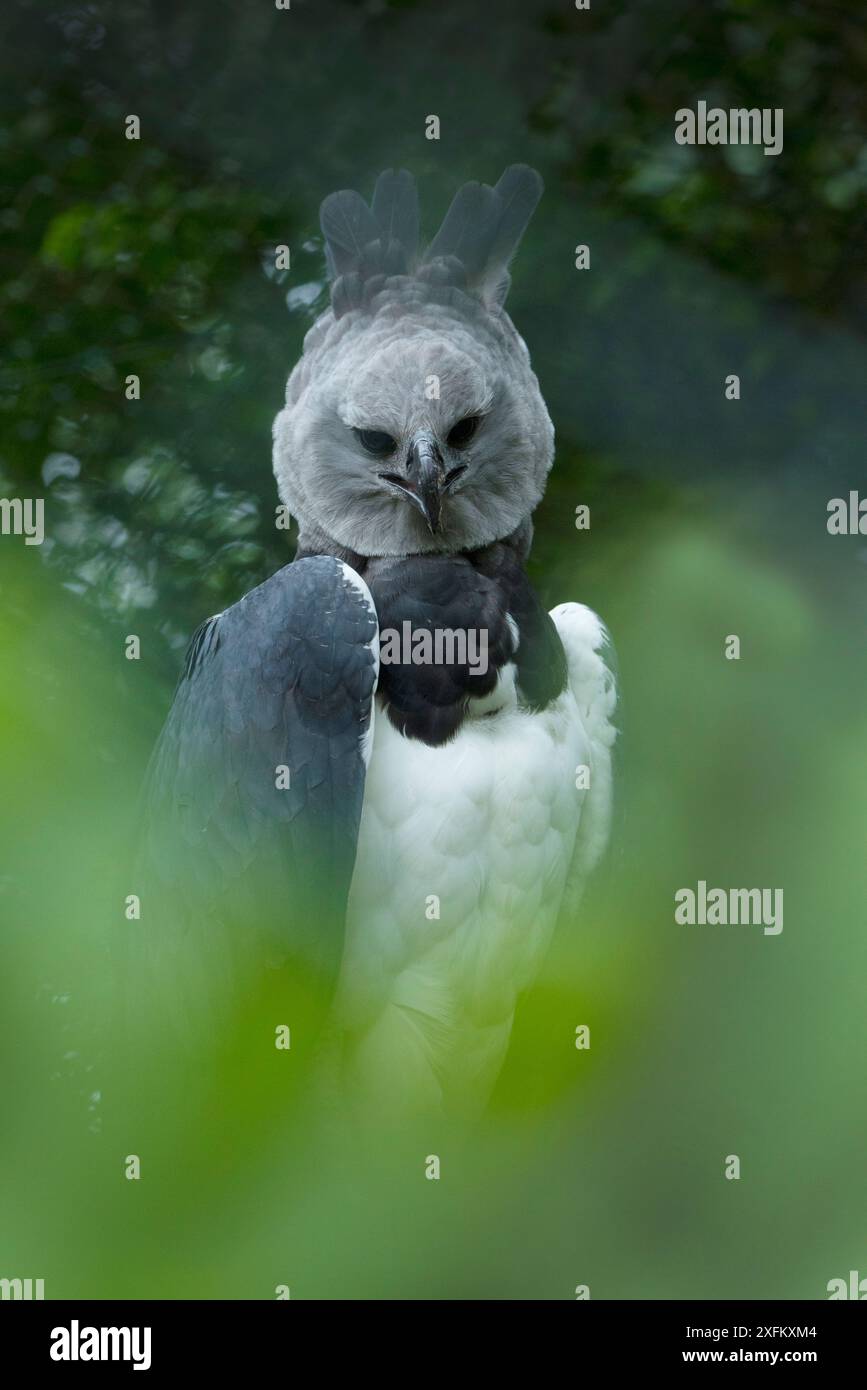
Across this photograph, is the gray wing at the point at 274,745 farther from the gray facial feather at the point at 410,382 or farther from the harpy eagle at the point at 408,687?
the gray facial feather at the point at 410,382

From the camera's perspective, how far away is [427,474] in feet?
4.57

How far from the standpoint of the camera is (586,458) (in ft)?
5.31

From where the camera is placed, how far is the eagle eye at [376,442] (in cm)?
146

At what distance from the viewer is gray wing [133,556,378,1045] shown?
136 centimetres

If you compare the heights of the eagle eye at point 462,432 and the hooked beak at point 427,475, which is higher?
the eagle eye at point 462,432

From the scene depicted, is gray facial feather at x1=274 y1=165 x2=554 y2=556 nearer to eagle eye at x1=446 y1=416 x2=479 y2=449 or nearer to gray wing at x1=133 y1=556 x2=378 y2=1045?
eagle eye at x1=446 y1=416 x2=479 y2=449

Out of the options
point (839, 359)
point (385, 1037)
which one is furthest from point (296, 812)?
point (839, 359)

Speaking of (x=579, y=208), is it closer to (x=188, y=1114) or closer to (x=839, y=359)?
(x=839, y=359)

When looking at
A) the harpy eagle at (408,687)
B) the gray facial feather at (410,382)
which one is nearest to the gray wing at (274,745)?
the harpy eagle at (408,687)

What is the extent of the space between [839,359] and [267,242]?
77 cm

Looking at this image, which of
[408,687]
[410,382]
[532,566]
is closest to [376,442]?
[410,382]

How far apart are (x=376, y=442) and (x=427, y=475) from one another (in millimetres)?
109

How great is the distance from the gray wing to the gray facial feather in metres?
0.12

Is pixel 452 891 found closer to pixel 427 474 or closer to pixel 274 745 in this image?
pixel 274 745
